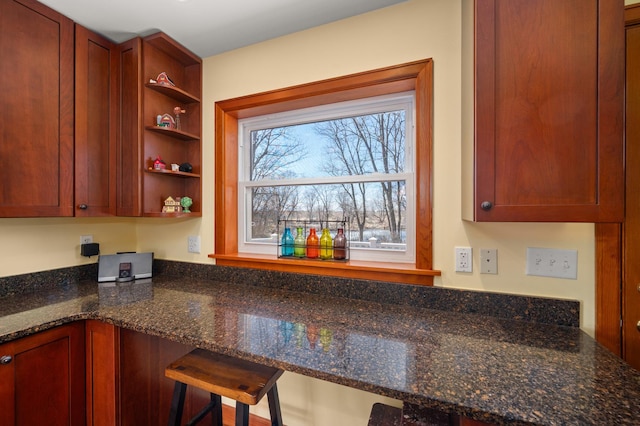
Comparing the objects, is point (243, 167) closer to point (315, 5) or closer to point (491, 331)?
point (315, 5)

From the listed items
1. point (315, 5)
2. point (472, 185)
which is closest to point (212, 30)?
point (315, 5)

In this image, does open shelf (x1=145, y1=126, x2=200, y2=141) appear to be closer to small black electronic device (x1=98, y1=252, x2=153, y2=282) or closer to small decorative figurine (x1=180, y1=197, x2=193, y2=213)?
small decorative figurine (x1=180, y1=197, x2=193, y2=213)

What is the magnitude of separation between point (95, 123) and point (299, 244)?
1.39 metres

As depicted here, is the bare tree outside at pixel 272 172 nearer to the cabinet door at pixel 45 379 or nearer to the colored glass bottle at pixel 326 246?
the colored glass bottle at pixel 326 246

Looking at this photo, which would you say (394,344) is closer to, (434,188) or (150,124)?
(434,188)

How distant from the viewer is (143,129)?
5.43ft

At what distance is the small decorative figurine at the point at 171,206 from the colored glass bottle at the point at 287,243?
0.72 m

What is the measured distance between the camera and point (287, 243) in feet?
5.85

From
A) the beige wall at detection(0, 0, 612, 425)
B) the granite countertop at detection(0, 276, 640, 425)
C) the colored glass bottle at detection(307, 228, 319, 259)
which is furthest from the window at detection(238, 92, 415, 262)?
the granite countertop at detection(0, 276, 640, 425)

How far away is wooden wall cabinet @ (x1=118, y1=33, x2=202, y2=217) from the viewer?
64.9 inches

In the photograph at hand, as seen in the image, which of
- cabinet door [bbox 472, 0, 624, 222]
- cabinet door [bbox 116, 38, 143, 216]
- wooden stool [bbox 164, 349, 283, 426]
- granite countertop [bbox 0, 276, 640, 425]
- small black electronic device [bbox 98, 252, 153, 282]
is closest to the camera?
granite countertop [bbox 0, 276, 640, 425]

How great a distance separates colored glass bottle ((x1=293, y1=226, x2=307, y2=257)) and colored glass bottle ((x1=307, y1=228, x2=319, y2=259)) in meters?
0.04

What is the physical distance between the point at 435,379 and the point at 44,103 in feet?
6.82

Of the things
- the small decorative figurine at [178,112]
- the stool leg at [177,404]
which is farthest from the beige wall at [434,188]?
the stool leg at [177,404]
